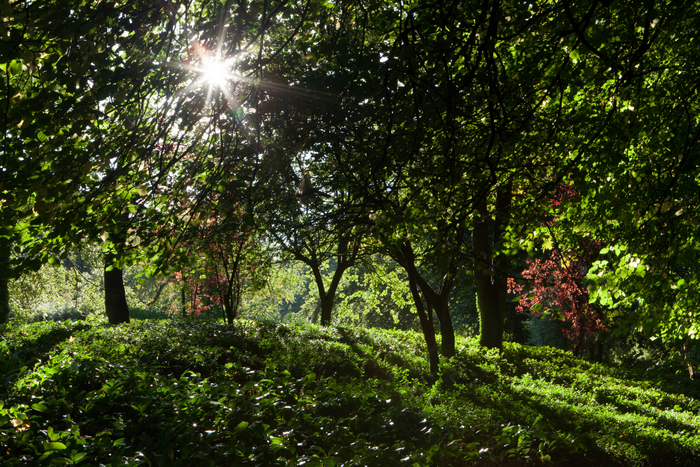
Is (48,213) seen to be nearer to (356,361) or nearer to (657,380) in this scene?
(356,361)

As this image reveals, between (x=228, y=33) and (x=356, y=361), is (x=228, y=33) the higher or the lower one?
the higher one

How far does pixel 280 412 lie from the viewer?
177 inches

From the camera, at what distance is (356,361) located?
30.9ft

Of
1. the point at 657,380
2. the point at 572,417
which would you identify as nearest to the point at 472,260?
the point at 572,417

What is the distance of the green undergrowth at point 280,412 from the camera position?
3510mm

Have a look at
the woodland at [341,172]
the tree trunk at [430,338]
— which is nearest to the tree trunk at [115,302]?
the woodland at [341,172]

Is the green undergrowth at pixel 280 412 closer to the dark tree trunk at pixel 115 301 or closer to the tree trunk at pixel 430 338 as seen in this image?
the tree trunk at pixel 430 338

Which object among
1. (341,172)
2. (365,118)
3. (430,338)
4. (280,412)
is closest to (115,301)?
(430,338)

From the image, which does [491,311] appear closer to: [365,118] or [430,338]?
[430,338]

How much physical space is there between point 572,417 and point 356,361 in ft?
13.8

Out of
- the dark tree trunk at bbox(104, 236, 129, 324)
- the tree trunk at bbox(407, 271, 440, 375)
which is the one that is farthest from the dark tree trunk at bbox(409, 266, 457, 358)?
the dark tree trunk at bbox(104, 236, 129, 324)

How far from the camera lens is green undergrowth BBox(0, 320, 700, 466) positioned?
138 inches

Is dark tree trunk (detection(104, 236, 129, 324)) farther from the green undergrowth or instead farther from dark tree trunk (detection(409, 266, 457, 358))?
dark tree trunk (detection(409, 266, 457, 358))

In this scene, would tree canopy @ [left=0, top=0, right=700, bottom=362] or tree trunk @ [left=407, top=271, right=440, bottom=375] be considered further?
tree trunk @ [left=407, top=271, right=440, bottom=375]
